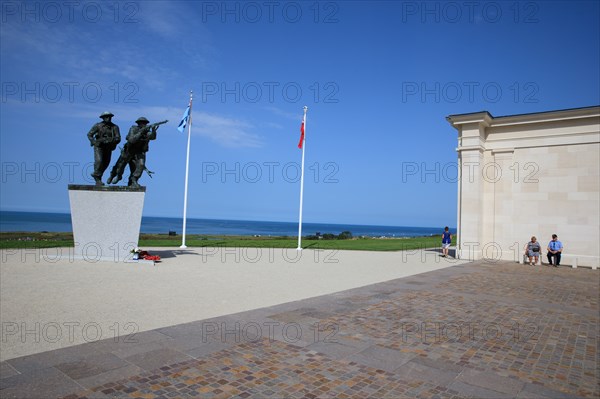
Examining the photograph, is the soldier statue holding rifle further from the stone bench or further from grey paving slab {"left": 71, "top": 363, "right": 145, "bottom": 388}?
the stone bench

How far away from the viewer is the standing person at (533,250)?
19656 mm

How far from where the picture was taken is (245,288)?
10844mm

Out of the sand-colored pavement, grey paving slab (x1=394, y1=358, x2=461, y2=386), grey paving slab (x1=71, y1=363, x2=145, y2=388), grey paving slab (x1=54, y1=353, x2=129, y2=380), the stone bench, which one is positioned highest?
the stone bench

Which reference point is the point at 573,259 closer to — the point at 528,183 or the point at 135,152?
the point at 528,183

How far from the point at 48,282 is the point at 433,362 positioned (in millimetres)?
10437

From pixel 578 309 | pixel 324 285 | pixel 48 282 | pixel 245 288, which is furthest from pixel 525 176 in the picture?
pixel 48 282

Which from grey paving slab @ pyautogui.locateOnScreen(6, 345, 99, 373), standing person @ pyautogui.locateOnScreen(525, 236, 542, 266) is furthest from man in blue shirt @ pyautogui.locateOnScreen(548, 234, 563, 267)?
grey paving slab @ pyautogui.locateOnScreen(6, 345, 99, 373)

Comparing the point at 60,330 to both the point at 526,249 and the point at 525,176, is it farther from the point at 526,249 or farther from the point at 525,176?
the point at 525,176

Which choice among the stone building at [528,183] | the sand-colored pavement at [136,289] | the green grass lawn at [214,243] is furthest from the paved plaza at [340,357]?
the green grass lawn at [214,243]

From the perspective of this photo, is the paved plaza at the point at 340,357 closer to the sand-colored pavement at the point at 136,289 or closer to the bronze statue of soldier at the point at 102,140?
the sand-colored pavement at the point at 136,289

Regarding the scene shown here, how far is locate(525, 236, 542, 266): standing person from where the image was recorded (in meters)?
19.7

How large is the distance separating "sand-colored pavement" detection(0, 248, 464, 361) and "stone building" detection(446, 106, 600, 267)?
6662mm

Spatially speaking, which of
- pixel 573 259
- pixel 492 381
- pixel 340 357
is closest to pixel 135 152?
pixel 340 357

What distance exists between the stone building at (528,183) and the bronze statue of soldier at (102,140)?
1806 centimetres
